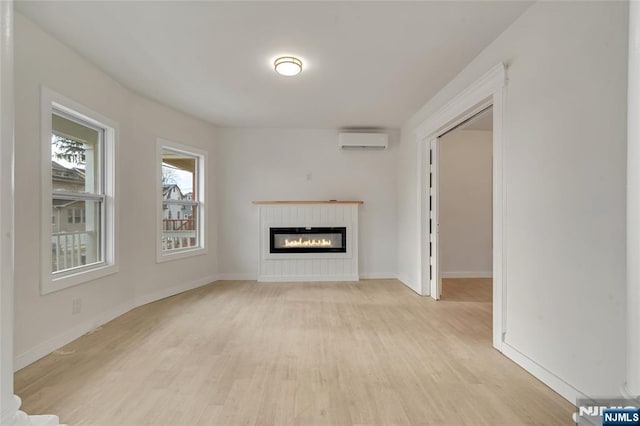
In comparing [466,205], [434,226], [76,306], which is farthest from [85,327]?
[466,205]

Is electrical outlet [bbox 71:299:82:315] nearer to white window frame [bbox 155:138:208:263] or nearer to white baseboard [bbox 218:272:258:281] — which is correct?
white window frame [bbox 155:138:208:263]

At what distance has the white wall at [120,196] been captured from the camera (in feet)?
7.63

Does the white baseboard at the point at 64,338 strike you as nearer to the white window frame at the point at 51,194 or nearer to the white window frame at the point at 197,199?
the white window frame at the point at 51,194

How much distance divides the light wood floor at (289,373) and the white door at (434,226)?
56 cm

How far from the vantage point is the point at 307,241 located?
17.8ft

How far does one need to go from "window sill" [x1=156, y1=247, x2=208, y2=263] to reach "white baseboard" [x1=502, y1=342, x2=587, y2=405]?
13.3ft

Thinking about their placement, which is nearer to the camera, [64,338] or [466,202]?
[64,338]

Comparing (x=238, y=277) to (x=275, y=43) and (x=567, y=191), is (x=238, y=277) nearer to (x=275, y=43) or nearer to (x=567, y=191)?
(x=275, y=43)

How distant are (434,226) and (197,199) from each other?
3.67m

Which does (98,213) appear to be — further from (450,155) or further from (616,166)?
(450,155)

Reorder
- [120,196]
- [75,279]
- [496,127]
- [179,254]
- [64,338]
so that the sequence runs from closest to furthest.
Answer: [496,127]
[64,338]
[75,279]
[120,196]
[179,254]

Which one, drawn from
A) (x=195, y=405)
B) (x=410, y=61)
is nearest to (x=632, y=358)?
(x=195, y=405)

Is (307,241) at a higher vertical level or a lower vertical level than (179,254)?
higher

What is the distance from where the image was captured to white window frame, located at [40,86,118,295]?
8.20 ft
